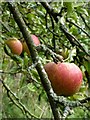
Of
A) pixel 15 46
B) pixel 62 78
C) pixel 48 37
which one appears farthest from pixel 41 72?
pixel 48 37

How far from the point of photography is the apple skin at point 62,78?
740 mm

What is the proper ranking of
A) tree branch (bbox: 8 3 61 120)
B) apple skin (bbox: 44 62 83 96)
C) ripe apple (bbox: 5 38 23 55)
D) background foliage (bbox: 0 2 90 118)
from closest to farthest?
tree branch (bbox: 8 3 61 120) → apple skin (bbox: 44 62 83 96) → background foliage (bbox: 0 2 90 118) → ripe apple (bbox: 5 38 23 55)

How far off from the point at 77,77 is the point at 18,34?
57 cm

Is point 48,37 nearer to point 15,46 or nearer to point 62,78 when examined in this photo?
point 15,46

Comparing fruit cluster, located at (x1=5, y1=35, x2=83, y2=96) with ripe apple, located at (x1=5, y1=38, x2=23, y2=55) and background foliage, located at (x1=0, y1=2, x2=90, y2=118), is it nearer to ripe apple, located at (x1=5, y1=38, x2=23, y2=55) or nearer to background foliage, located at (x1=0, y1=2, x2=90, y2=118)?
background foliage, located at (x1=0, y1=2, x2=90, y2=118)

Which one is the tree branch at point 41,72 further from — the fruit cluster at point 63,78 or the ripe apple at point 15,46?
the ripe apple at point 15,46

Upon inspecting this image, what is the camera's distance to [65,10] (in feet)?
2.99

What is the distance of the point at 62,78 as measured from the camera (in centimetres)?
75

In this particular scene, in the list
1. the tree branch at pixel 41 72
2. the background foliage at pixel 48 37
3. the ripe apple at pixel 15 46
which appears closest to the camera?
the tree branch at pixel 41 72

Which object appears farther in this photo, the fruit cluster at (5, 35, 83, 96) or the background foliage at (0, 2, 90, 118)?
the background foliage at (0, 2, 90, 118)

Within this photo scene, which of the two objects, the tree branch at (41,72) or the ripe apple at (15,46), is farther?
the ripe apple at (15,46)

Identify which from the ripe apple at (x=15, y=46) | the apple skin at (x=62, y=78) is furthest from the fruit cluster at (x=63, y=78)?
the ripe apple at (x=15, y=46)

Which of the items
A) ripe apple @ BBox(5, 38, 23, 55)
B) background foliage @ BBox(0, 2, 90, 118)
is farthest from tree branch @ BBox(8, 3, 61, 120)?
ripe apple @ BBox(5, 38, 23, 55)

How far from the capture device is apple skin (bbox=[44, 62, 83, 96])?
740mm
